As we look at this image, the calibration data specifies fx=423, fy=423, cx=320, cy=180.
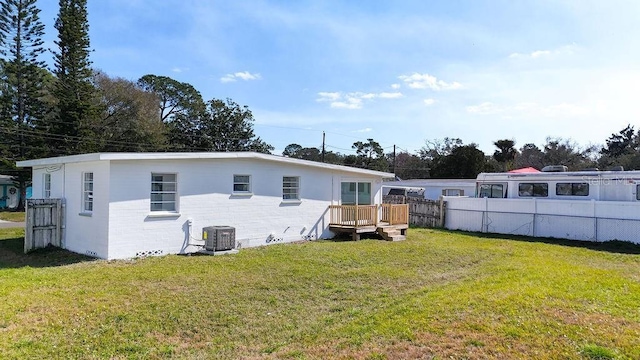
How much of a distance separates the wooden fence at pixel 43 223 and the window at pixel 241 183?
15.7ft

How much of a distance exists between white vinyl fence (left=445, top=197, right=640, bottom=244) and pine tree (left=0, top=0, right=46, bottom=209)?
27.6 metres

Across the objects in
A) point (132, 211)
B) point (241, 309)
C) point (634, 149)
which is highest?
point (634, 149)

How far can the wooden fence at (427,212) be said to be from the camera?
20.1 m

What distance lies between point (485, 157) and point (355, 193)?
96.7 feet

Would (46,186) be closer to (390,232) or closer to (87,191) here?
(87,191)

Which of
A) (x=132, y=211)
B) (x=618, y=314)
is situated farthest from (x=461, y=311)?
(x=132, y=211)

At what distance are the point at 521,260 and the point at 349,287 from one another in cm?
538

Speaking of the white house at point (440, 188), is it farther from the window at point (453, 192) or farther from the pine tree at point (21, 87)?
the pine tree at point (21, 87)

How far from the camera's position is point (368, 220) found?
15086 mm

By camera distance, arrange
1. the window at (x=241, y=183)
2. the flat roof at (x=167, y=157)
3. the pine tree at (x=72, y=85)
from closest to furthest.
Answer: the flat roof at (x=167, y=157) → the window at (x=241, y=183) → the pine tree at (x=72, y=85)

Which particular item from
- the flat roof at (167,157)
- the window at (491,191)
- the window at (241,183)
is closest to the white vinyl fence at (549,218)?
the window at (491,191)

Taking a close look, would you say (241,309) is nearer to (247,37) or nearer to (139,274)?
(139,274)

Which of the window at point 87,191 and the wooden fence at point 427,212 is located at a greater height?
the window at point 87,191

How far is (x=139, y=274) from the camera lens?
8.52 meters
